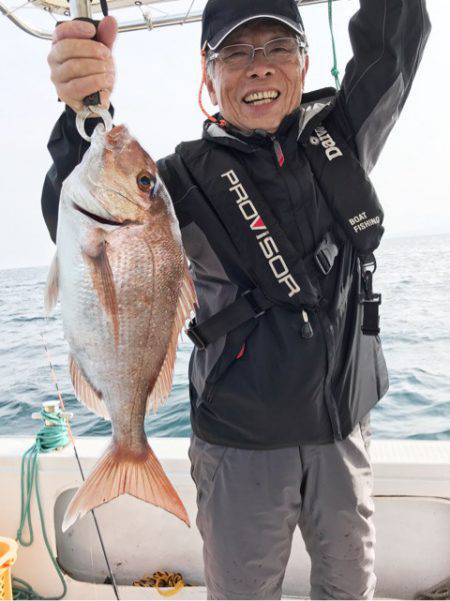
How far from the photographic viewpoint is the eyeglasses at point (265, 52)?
2.04 meters

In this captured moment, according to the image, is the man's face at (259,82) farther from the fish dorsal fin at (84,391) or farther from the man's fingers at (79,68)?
the fish dorsal fin at (84,391)

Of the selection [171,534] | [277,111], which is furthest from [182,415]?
[277,111]

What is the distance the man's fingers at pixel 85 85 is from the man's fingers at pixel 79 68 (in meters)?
0.01

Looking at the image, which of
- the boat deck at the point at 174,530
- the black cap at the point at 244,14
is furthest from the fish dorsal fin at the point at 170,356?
the boat deck at the point at 174,530

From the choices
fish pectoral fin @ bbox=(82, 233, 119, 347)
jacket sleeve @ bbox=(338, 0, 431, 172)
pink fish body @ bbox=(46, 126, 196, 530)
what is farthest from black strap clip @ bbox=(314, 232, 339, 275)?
fish pectoral fin @ bbox=(82, 233, 119, 347)

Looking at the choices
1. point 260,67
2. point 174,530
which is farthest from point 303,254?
point 174,530

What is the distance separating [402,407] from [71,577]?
3.83 metres

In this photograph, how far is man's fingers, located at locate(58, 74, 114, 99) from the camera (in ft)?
4.63

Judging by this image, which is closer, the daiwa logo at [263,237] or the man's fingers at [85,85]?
the man's fingers at [85,85]

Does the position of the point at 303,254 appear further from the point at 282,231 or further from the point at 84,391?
the point at 84,391

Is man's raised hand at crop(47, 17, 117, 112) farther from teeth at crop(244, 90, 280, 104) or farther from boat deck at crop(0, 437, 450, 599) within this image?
boat deck at crop(0, 437, 450, 599)

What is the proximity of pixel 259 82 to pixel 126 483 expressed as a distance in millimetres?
1518

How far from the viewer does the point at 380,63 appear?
195 cm

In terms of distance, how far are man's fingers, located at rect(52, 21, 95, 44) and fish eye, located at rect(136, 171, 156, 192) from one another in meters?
0.38
